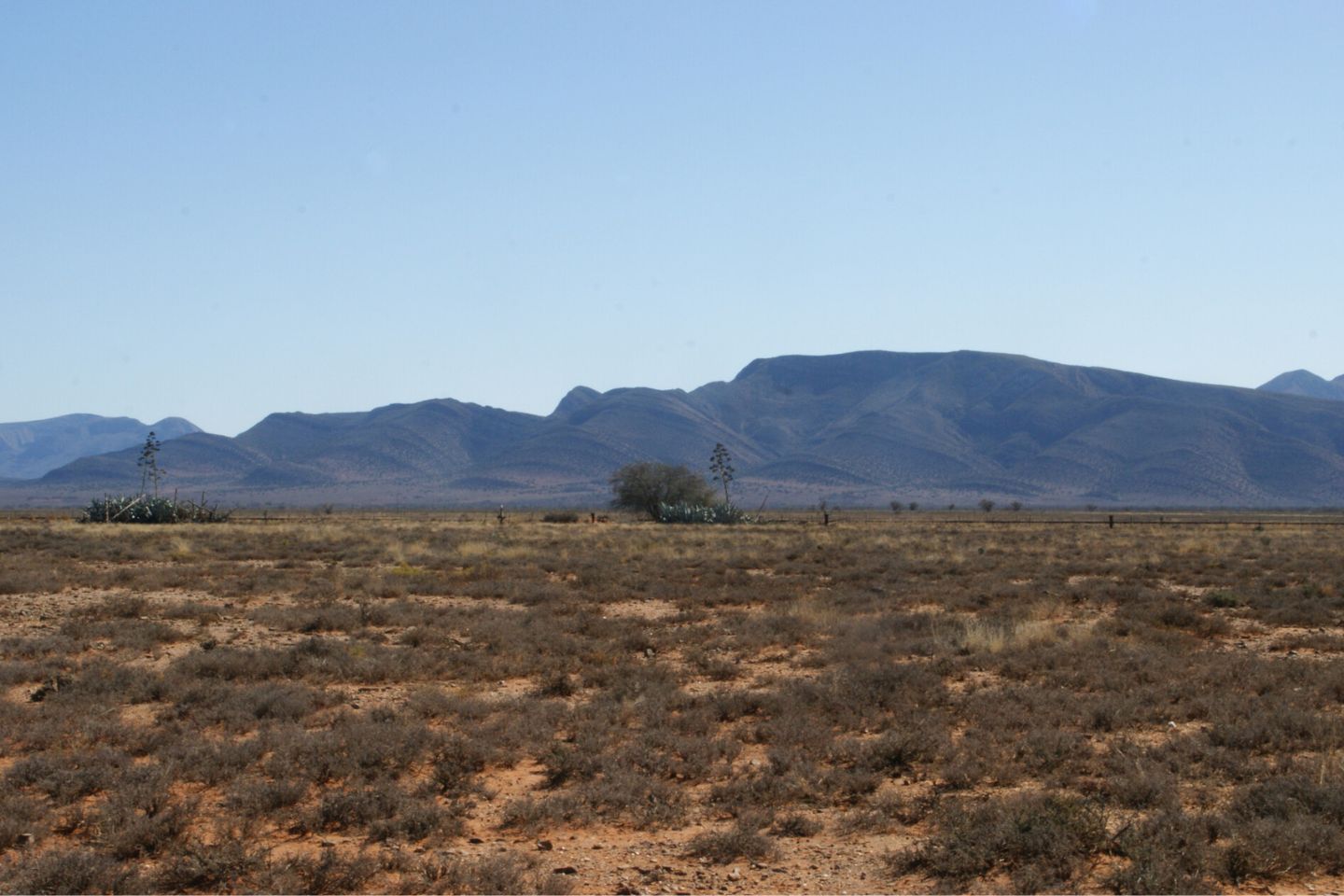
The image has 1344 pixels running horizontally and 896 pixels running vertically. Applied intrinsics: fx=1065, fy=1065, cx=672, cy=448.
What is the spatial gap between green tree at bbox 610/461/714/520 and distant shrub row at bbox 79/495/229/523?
32817mm

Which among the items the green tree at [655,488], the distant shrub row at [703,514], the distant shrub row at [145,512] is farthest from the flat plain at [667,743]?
the green tree at [655,488]

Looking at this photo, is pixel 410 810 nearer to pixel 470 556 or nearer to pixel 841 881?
pixel 841 881

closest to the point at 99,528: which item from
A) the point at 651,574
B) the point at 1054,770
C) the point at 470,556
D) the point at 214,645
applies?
the point at 470,556

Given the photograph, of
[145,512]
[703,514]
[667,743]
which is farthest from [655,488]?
[667,743]

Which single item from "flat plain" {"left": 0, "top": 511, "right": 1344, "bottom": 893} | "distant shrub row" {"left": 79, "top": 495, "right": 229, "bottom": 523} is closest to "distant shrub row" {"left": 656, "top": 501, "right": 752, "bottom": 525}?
"distant shrub row" {"left": 79, "top": 495, "right": 229, "bottom": 523}

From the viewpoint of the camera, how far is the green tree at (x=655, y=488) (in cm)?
8462

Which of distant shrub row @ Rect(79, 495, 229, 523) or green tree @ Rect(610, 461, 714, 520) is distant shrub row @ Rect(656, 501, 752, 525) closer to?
green tree @ Rect(610, 461, 714, 520)

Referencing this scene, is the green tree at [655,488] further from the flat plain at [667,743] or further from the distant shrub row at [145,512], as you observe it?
the flat plain at [667,743]

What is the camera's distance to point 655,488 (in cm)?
8662

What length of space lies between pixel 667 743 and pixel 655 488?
75.5m

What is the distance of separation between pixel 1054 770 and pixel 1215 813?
1.69 m

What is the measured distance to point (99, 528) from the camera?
5047 cm

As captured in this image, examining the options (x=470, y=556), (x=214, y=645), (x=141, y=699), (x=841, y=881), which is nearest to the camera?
(x=841, y=881)

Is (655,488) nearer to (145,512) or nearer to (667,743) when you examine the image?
(145,512)
